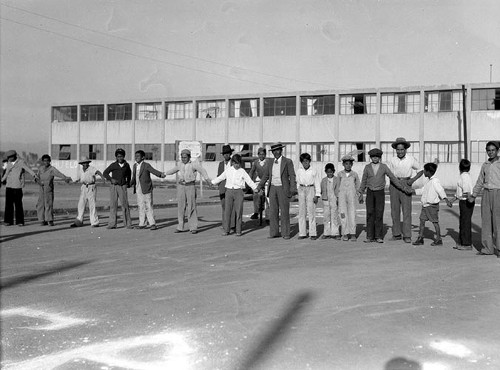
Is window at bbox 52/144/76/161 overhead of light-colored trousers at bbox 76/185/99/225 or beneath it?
overhead

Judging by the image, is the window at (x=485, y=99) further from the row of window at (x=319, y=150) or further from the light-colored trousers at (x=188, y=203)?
the light-colored trousers at (x=188, y=203)

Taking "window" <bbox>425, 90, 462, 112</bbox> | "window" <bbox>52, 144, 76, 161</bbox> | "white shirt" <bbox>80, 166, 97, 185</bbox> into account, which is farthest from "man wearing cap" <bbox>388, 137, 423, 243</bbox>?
"window" <bbox>52, 144, 76, 161</bbox>

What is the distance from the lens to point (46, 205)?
14.3 m

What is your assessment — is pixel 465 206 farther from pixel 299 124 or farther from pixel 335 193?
pixel 299 124

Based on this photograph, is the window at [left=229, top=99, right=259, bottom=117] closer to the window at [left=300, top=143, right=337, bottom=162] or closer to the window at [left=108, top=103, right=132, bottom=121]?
the window at [left=300, top=143, right=337, bottom=162]

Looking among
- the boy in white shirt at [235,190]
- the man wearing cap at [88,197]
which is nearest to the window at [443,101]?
the boy in white shirt at [235,190]

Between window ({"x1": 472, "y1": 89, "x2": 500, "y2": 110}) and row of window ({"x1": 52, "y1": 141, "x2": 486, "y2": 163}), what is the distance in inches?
110

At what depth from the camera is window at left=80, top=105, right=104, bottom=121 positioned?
185 ft

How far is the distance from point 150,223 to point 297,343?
31.0 ft

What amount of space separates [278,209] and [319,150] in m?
34.9

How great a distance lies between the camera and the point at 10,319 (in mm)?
5359

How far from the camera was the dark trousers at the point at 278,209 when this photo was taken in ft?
38.9

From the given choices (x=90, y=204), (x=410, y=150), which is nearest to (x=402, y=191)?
(x=90, y=204)

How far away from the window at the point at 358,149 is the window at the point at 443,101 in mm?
5426
